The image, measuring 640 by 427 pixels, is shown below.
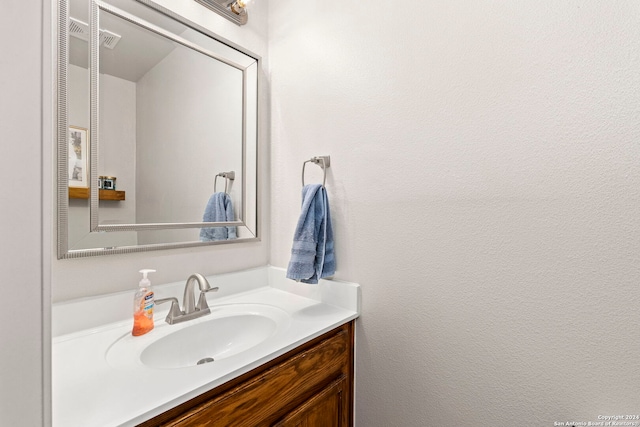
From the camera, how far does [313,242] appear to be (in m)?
1.12

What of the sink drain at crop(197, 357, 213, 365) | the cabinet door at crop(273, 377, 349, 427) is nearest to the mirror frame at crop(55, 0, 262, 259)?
the sink drain at crop(197, 357, 213, 365)

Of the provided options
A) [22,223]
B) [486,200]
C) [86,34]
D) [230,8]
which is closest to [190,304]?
[22,223]

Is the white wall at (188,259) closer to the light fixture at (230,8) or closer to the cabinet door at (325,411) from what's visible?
the light fixture at (230,8)

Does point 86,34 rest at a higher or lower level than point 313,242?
higher

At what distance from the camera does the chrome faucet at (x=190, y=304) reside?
1028 millimetres

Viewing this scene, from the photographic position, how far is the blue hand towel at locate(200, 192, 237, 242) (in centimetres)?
126

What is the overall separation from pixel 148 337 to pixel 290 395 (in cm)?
48

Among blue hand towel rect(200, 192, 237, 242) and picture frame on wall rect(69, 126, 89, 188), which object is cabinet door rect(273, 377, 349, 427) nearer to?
blue hand towel rect(200, 192, 237, 242)

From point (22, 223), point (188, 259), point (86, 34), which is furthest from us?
point (188, 259)

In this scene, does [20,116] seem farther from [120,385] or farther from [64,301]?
[64,301]

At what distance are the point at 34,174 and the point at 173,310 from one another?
0.81 meters

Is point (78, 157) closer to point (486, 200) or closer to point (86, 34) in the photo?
point (86, 34)

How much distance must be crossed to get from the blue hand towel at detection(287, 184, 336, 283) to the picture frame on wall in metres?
0.72

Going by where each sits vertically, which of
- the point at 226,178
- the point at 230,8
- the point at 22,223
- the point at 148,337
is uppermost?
the point at 230,8
